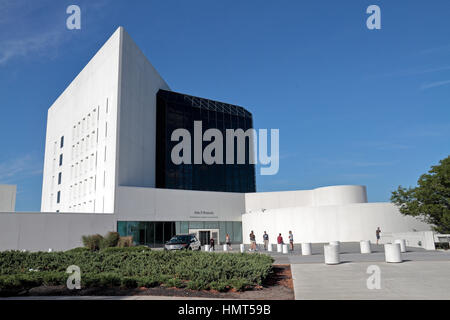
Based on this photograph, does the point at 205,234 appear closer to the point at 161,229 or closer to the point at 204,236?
the point at 204,236

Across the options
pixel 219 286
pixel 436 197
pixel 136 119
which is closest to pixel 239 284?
pixel 219 286

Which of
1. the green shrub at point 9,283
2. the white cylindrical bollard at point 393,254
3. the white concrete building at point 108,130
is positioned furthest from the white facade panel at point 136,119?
the white cylindrical bollard at point 393,254

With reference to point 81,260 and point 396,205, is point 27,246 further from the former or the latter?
point 396,205

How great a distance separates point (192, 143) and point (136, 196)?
675 inches

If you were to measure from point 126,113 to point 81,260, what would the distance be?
29299 millimetres

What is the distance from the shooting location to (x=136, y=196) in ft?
136

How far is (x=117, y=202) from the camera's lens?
39906 mm

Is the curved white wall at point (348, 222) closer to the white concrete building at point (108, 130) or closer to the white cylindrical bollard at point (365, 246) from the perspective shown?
the white cylindrical bollard at point (365, 246)

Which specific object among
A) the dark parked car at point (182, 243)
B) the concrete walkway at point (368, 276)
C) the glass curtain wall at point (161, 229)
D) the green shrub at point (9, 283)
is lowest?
the concrete walkway at point (368, 276)

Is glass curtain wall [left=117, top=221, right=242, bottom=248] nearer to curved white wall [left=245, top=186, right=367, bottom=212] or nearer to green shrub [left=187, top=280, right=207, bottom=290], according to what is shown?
curved white wall [left=245, top=186, right=367, bottom=212]

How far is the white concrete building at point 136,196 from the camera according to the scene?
3862 centimetres

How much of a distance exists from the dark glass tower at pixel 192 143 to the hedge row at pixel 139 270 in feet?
111

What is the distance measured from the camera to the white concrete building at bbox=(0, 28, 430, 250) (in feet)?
127

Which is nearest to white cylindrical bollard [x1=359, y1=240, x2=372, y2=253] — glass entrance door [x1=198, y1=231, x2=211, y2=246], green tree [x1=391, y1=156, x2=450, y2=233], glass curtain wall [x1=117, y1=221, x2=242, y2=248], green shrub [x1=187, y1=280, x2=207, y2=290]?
green tree [x1=391, y1=156, x2=450, y2=233]
